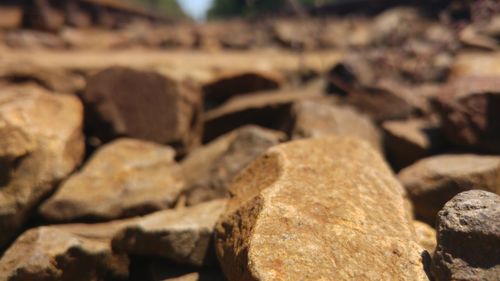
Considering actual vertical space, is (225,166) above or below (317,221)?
below

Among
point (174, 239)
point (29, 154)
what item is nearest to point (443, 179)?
point (174, 239)

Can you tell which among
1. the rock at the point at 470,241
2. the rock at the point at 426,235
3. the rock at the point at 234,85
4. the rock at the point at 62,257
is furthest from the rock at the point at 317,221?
the rock at the point at 234,85

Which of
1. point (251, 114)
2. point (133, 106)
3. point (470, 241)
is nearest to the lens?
point (470, 241)

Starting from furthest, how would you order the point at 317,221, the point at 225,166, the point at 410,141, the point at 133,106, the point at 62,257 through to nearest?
1. the point at 133,106
2. the point at 410,141
3. the point at 225,166
4. the point at 62,257
5. the point at 317,221

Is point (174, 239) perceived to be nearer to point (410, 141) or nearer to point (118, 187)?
point (118, 187)

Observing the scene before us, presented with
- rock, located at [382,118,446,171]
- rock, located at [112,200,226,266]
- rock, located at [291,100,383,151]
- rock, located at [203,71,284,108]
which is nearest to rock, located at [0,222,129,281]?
rock, located at [112,200,226,266]

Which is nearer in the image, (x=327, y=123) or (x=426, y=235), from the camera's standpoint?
(x=426, y=235)

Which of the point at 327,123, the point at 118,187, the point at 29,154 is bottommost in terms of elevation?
the point at 118,187
